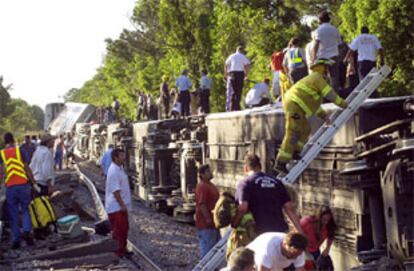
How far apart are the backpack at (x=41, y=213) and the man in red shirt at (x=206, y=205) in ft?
15.2

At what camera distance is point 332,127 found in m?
9.83

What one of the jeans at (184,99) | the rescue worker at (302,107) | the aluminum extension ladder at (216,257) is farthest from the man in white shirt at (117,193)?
the jeans at (184,99)

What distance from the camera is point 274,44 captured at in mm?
34844

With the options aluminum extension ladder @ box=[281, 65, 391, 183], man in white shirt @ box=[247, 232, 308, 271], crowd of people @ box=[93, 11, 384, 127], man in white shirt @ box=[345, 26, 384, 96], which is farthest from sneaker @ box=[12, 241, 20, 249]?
man in white shirt @ box=[247, 232, 308, 271]

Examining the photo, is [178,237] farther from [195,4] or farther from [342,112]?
[195,4]

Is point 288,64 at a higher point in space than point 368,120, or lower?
higher

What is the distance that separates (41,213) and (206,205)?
502cm

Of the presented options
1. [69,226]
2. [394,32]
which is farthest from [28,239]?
[394,32]

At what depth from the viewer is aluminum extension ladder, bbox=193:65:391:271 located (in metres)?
9.31

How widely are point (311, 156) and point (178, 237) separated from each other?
7.55 m

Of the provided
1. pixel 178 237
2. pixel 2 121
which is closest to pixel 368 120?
pixel 178 237

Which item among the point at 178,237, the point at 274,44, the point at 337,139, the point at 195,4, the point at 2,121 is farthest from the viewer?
the point at 2,121

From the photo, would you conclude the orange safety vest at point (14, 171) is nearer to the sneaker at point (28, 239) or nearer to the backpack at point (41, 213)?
the backpack at point (41, 213)

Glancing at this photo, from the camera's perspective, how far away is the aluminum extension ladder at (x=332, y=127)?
31.5 feet
